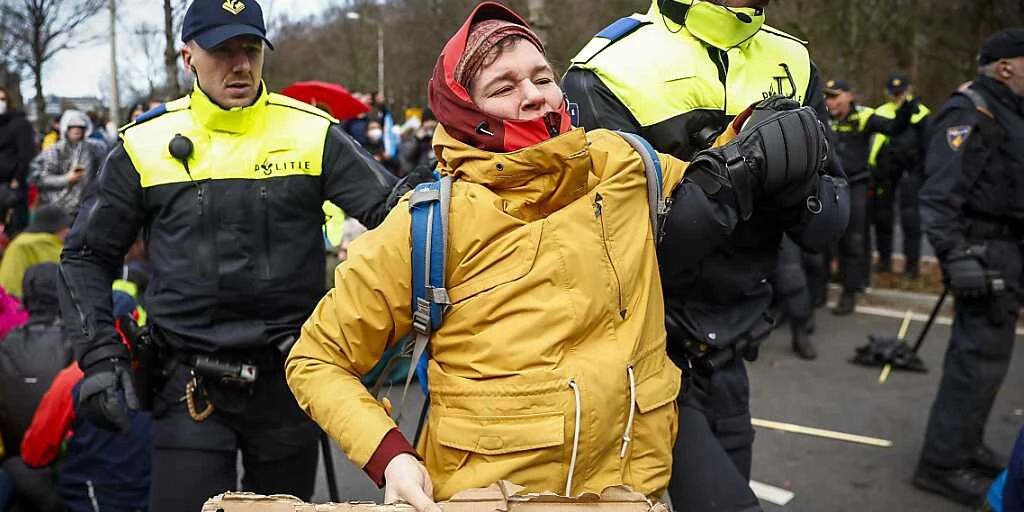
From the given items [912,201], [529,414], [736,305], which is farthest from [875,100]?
[529,414]

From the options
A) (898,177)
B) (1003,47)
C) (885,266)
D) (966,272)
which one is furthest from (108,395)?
(885,266)

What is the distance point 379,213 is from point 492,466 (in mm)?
1255

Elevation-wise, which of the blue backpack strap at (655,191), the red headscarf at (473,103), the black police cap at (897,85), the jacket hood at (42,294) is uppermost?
the red headscarf at (473,103)

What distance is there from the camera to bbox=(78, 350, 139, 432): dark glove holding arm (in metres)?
2.71

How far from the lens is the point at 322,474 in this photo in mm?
4992

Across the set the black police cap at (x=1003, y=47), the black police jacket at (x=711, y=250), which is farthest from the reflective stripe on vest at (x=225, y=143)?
the black police cap at (x=1003, y=47)

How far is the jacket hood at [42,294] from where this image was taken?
4.12 meters

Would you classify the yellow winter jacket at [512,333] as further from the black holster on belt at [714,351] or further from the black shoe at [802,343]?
→ the black shoe at [802,343]

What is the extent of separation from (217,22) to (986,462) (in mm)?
4100

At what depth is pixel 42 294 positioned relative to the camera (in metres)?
4.12

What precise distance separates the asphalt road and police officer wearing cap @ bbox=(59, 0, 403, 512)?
3.98ft

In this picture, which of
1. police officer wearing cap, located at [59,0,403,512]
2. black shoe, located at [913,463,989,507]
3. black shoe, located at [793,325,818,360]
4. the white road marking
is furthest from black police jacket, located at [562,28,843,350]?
black shoe, located at [793,325,818,360]

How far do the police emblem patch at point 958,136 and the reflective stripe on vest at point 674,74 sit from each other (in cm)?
188

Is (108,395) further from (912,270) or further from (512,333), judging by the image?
(912,270)
